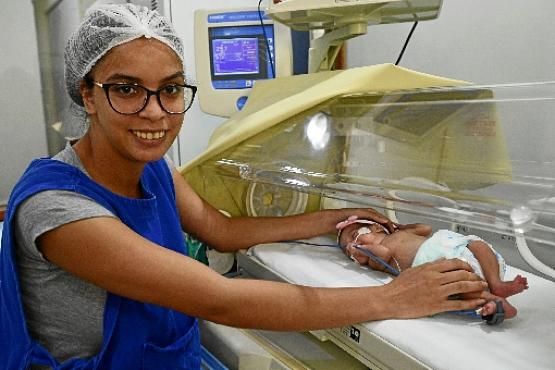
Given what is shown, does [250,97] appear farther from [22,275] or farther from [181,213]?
[22,275]

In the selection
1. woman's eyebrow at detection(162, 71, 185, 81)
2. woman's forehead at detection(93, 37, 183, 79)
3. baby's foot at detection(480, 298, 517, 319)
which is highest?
woman's forehead at detection(93, 37, 183, 79)

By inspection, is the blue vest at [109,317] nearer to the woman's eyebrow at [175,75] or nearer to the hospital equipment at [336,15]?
the woman's eyebrow at [175,75]

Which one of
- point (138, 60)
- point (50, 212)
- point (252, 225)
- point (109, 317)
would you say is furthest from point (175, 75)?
point (252, 225)

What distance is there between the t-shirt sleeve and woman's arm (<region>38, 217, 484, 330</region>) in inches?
0.7

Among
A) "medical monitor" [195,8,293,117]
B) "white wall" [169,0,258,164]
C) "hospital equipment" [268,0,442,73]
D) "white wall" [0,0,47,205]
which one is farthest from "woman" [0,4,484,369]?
"white wall" [0,0,47,205]

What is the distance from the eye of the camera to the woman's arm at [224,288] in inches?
39.4

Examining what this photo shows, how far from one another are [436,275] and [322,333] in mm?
318

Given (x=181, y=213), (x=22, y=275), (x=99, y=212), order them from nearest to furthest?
(x=99, y=212)
(x=22, y=275)
(x=181, y=213)

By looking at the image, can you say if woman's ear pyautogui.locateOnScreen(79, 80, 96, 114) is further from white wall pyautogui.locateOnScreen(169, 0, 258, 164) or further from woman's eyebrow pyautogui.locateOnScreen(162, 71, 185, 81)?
white wall pyautogui.locateOnScreen(169, 0, 258, 164)

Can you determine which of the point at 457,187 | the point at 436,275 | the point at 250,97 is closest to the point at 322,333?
the point at 436,275

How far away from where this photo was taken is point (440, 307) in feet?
3.61

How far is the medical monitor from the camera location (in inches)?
80.1

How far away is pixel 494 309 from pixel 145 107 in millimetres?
881

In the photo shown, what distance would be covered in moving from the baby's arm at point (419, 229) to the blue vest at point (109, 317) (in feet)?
2.47
